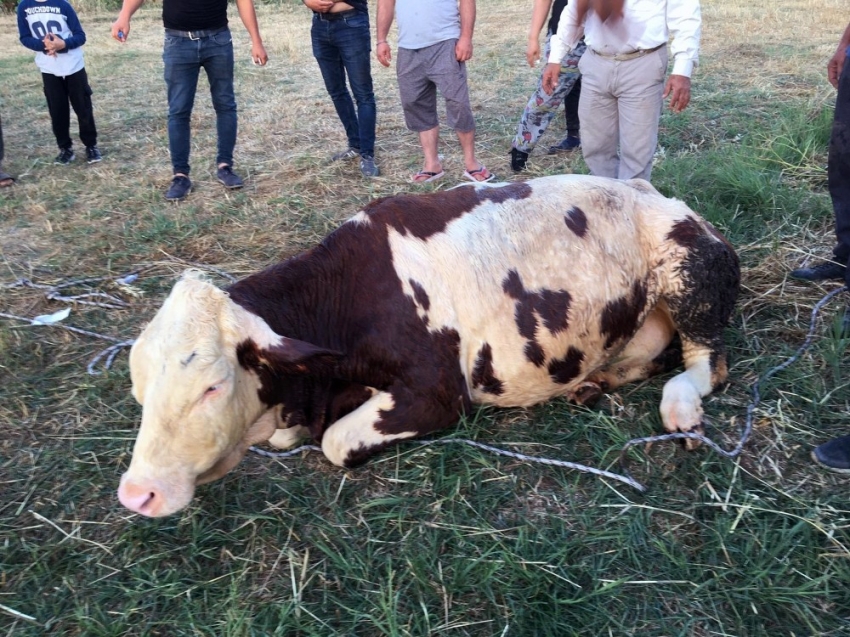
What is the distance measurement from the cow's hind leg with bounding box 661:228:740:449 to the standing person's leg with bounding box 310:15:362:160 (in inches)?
159

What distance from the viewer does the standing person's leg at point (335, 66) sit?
6293mm

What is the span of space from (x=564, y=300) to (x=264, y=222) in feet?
10.2

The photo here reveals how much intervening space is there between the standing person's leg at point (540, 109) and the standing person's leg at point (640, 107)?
5.03 ft

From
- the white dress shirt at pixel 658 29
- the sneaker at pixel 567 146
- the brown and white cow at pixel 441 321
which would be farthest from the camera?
the sneaker at pixel 567 146

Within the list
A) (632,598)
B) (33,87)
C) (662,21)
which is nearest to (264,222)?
(662,21)

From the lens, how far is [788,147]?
5.75 metres

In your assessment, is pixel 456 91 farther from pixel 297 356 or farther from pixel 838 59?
pixel 297 356

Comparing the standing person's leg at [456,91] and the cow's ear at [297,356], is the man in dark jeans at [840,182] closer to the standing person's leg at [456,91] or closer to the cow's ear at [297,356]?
the cow's ear at [297,356]

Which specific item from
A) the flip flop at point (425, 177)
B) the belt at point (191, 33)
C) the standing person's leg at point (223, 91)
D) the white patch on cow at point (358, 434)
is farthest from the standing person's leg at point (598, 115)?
the belt at point (191, 33)

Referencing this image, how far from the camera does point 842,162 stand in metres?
3.75

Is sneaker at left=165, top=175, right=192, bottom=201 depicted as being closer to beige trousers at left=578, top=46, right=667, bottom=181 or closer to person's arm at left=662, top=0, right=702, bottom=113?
beige trousers at left=578, top=46, right=667, bottom=181

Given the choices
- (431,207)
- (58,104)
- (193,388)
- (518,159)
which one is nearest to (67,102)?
(58,104)

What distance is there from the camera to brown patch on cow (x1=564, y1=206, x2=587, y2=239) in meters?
3.37

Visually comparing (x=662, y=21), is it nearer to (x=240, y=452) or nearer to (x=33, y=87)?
(x=240, y=452)
